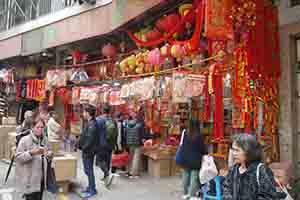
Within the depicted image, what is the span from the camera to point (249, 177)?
3150mm

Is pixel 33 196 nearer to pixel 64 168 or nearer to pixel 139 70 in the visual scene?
pixel 64 168

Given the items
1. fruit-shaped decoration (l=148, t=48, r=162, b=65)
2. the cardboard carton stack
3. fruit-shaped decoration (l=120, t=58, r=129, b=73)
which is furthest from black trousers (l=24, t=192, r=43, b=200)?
the cardboard carton stack

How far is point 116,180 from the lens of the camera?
894 centimetres

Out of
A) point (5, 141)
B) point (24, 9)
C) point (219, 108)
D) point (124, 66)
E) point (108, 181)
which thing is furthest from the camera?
point (24, 9)

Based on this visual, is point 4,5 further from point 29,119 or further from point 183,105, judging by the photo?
point 29,119

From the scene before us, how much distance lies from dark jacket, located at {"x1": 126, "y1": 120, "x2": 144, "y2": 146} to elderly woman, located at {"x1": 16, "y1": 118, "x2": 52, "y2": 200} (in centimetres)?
388

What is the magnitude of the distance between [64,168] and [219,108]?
358cm

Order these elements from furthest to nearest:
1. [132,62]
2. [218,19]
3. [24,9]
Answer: [24,9], [132,62], [218,19]

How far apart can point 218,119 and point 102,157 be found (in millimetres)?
2765

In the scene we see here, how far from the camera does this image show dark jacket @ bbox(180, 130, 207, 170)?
674cm

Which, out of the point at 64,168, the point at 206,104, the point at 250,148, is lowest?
the point at 64,168

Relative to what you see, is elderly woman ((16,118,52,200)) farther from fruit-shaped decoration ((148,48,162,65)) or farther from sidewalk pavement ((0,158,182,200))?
fruit-shaped decoration ((148,48,162,65))

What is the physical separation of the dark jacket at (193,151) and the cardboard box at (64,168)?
102 inches

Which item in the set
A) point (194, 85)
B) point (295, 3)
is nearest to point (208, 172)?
point (194, 85)
